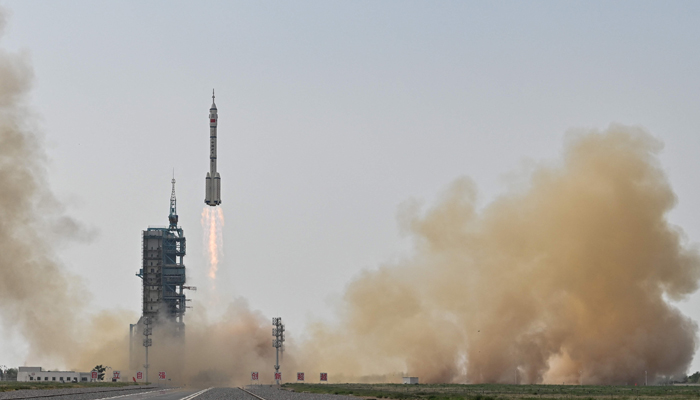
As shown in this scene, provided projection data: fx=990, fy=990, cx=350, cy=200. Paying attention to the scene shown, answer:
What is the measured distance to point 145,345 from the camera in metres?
170

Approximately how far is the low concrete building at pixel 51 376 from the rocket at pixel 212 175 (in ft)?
158

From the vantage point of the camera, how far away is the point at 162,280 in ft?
Answer: 615

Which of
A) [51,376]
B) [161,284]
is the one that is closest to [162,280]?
[161,284]

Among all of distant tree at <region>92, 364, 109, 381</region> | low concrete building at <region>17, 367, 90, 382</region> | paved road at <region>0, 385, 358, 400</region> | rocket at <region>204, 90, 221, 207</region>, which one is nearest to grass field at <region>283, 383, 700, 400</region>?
paved road at <region>0, 385, 358, 400</region>

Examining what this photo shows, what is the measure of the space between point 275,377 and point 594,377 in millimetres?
49469

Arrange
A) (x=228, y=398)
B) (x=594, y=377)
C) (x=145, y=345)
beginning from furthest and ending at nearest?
(x=145, y=345), (x=594, y=377), (x=228, y=398)

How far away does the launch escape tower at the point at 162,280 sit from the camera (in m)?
187

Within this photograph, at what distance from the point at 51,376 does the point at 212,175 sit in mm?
52747

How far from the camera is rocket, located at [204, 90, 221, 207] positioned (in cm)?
Result: 15112

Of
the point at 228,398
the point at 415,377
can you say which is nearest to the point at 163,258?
the point at 415,377

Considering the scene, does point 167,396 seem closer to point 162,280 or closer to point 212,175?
point 212,175

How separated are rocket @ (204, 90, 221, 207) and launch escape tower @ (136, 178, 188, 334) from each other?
41.0 metres

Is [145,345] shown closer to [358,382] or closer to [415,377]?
[358,382]

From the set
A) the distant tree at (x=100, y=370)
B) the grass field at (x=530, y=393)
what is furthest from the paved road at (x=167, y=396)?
the distant tree at (x=100, y=370)
